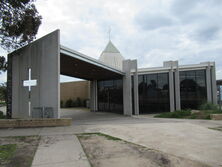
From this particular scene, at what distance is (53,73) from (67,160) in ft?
25.2

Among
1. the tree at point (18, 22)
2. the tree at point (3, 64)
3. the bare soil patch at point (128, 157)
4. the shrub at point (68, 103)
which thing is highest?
the tree at point (18, 22)

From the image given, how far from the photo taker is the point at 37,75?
1216 cm

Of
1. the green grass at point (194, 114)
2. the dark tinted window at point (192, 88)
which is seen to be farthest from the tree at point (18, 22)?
the dark tinted window at point (192, 88)

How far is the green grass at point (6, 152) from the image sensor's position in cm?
487

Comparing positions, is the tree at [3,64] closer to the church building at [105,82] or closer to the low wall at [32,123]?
the church building at [105,82]

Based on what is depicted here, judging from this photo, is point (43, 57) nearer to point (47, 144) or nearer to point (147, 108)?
point (47, 144)

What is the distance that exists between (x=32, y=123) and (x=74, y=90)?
26.4 m

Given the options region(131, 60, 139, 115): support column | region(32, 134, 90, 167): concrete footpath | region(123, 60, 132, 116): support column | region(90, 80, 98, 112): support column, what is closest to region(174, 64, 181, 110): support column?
region(131, 60, 139, 115): support column

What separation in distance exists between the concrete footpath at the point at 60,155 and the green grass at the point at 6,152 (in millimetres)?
819

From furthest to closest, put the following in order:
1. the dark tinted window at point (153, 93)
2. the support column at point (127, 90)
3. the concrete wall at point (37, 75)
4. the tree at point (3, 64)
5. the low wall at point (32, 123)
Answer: the dark tinted window at point (153, 93)
the support column at point (127, 90)
the tree at point (3, 64)
the concrete wall at point (37, 75)
the low wall at point (32, 123)

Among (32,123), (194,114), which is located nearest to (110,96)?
(194,114)

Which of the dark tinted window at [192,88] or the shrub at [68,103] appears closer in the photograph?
the dark tinted window at [192,88]

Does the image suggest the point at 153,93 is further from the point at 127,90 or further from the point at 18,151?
the point at 18,151

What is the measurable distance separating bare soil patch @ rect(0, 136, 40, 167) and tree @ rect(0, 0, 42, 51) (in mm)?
8374
